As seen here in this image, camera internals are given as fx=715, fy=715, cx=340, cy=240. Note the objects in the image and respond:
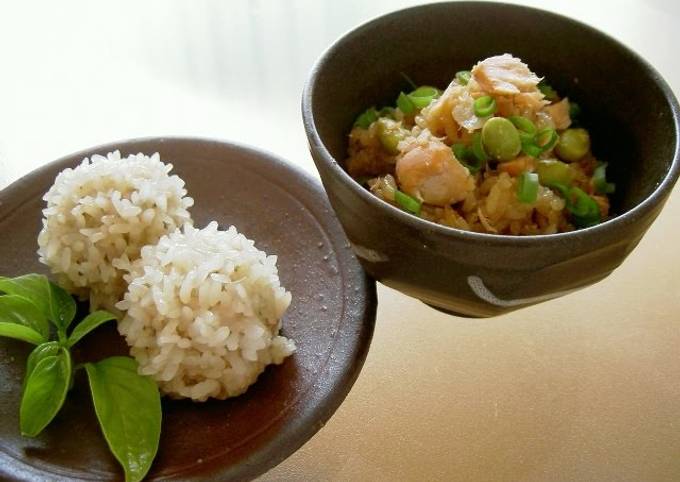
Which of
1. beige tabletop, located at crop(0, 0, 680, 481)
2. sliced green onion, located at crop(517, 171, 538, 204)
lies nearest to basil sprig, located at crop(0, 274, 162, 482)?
beige tabletop, located at crop(0, 0, 680, 481)

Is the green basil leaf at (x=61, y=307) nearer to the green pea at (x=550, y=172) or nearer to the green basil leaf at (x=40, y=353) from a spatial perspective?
the green basil leaf at (x=40, y=353)

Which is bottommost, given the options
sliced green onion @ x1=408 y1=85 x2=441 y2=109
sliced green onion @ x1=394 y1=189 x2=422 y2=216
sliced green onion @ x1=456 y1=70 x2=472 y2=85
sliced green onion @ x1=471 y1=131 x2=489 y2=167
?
sliced green onion @ x1=394 y1=189 x2=422 y2=216

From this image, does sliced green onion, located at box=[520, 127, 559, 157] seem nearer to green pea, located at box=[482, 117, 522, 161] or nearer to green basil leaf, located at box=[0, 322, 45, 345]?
green pea, located at box=[482, 117, 522, 161]

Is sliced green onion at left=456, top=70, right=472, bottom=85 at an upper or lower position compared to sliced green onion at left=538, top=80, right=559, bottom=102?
upper

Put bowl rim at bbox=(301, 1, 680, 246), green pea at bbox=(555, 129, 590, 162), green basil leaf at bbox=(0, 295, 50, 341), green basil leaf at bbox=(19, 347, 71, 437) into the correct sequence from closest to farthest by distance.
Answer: bowl rim at bbox=(301, 1, 680, 246) → green basil leaf at bbox=(19, 347, 71, 437) → green basil leaf at bbox=(0, 295, 50, 341) → green pea at bbox=(555, 129, 590, 162)

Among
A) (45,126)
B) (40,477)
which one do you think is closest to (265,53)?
(45,126)

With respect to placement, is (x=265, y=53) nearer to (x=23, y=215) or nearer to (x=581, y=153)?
(x=23, y=215)

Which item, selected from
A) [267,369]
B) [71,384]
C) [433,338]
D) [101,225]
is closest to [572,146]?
[433,338]

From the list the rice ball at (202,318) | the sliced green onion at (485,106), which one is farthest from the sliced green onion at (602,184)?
the rice ball at (202,318)
